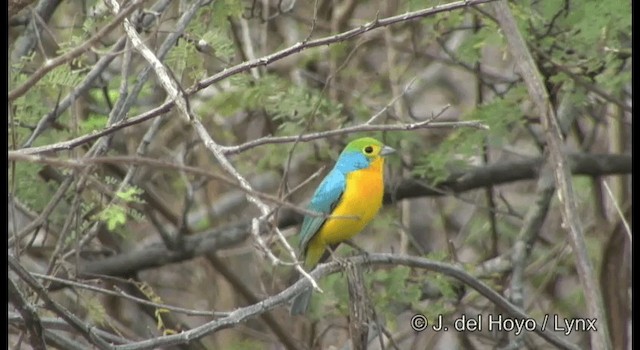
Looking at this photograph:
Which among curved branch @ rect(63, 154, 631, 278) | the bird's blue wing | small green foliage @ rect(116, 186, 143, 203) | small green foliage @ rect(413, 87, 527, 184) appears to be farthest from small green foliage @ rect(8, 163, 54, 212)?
small green foliage @ rect(413, 87, 527, 184)

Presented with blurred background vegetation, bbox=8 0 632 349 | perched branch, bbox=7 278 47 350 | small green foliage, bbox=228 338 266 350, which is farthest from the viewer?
small green foliage, bbox=228 338 266 350

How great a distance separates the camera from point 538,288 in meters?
7.27

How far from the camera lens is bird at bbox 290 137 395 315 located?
5570 mm

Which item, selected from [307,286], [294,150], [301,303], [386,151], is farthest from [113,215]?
[386,151]

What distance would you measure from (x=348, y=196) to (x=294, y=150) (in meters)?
0.71

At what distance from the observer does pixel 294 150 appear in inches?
197

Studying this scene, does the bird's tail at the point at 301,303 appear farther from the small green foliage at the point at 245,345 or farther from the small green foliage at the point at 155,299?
the small green foliage at the point at 245,345

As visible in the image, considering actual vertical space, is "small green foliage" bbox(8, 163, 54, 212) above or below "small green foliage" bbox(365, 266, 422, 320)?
above

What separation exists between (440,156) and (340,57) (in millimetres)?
1518

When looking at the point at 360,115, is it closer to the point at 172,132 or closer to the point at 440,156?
the point at 440,156

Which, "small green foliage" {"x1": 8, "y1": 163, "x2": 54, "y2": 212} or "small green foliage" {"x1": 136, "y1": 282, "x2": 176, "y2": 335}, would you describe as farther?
"small green foliage" {"x1": 8, "y1": 163, "x2": 54, "y2": 212}

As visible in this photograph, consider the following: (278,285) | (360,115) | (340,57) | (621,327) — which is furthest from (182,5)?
(621,327)

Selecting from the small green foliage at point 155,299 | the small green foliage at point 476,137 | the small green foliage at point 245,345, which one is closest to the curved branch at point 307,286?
the small green foliage at point 155,299

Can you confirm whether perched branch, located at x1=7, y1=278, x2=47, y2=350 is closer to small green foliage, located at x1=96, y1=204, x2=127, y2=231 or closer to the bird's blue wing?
small green foliage, located at x1=96, y1=204, x2=127, y2=231
